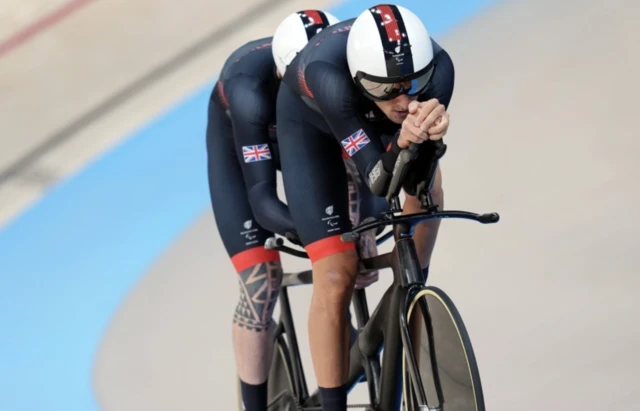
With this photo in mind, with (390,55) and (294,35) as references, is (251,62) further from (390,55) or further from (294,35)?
(390,55)

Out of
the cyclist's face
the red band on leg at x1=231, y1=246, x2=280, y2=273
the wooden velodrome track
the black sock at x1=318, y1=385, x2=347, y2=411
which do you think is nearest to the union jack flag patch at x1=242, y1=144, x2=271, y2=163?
the red band on leg at x1=231, y1=246, x2=280, y2=273

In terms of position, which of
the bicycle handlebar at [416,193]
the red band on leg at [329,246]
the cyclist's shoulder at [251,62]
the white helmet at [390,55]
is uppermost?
the cyclist's shoulder at [251,62]

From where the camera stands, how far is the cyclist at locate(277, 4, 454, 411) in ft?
8.42

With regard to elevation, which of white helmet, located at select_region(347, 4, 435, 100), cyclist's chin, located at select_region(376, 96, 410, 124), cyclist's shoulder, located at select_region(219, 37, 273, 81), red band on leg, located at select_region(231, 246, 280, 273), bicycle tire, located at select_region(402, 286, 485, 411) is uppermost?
cyclist's shoulder, located at select_region(219, 37, 273, 81)

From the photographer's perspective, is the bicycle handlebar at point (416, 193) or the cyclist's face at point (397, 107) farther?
the cyclist's face at point (397, 107)

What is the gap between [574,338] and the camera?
3.67m

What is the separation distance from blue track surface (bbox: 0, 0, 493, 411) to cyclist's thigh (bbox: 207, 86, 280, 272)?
1.30 m

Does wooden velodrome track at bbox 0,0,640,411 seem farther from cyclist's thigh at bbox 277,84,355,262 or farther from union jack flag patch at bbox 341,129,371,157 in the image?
union jack flag patch at bbox 341,129,371,157

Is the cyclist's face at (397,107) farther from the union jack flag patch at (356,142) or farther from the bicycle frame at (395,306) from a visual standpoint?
the bicycle frame at (395,306)

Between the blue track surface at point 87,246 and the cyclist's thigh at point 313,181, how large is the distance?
1813 mm

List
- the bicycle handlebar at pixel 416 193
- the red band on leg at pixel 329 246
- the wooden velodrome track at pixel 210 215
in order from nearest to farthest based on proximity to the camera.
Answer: the bicycle handlebar at pixel 416 193 → the red band on leg at pixel 329 246 → the wooden velodrome track at pixel 210 215

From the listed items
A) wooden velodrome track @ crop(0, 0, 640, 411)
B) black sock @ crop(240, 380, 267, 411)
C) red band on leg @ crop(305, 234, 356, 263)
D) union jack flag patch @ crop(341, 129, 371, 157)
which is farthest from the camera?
wooden velodrome track @ crop(0, 0, 640, 411)

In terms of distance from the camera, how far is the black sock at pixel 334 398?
290 centimetres

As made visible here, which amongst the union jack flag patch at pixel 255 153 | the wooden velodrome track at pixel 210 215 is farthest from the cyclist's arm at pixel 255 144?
the wooden velodrome track at pixel 210 215
